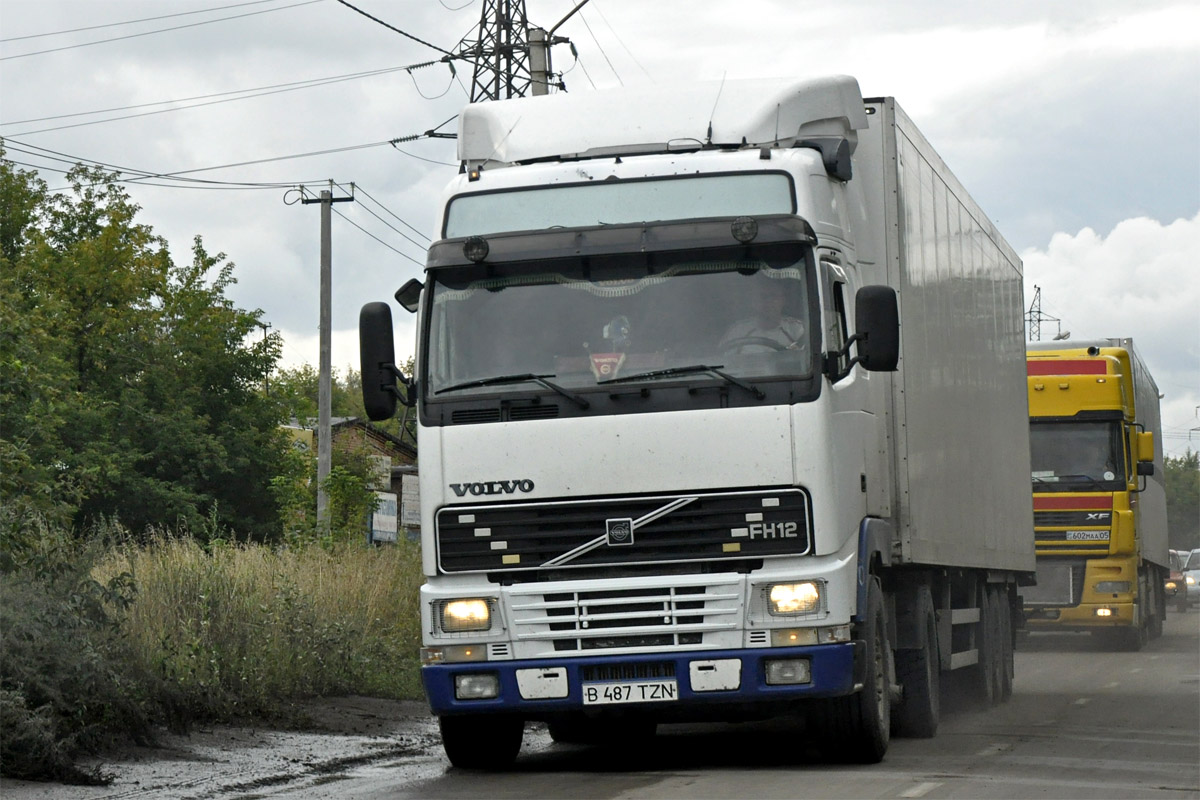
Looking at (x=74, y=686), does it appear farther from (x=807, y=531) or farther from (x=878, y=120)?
(x=878, y=120)

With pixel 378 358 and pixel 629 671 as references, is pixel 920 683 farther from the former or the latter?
pixel 378 358

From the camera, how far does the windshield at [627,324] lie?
9.80 m

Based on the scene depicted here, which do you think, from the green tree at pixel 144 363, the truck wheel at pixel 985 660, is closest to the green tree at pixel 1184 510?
the green tree at pixel 144 363

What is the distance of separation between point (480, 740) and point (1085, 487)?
48.8 feet

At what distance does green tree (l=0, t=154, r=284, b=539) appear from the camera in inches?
1970

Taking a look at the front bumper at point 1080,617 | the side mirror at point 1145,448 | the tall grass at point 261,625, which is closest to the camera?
the tall grass at point 261,625

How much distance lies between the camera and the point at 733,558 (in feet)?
31.9

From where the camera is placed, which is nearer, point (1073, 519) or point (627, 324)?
point (627, 324)

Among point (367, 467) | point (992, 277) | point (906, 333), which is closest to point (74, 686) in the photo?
point (906, 333)

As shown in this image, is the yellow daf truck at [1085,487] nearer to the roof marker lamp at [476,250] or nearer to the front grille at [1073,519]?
the front grille at [1073,519]

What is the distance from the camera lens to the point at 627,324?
9867mm

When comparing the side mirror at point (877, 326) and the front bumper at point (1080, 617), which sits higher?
the side mirror at point (877, 326)

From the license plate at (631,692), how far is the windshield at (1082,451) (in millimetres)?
15041

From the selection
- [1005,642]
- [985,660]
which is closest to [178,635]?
[985,660]
